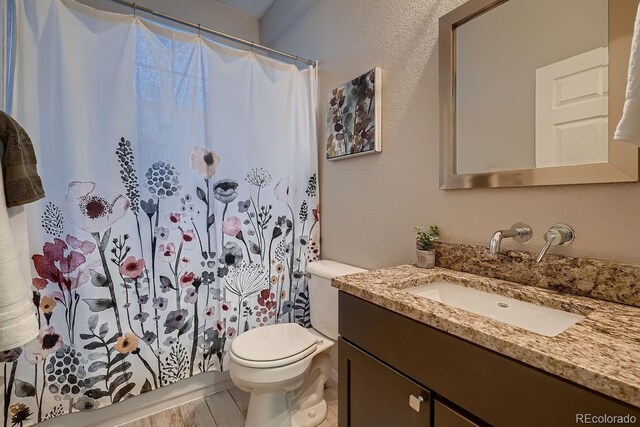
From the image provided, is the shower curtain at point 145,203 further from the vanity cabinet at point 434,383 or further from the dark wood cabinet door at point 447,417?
the dark wood cabinet door at point 447,417

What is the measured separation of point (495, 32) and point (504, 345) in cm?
109

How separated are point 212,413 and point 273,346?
1.85 ft

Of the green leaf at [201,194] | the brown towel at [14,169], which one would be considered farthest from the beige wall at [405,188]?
the brown towel at [14,169]

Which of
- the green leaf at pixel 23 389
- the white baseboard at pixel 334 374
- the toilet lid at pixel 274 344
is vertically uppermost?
the toilet lid at pixel 274 344

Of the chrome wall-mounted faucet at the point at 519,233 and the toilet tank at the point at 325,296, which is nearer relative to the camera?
the chrome wall-mounted faucet at the point at 519,233

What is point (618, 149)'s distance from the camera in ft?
2.52

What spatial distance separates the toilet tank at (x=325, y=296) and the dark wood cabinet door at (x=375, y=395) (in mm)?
488

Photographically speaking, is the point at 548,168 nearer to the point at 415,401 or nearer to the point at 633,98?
the point at 633,98

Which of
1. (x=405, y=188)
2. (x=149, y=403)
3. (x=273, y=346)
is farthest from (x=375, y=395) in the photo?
(x=149, y=403)

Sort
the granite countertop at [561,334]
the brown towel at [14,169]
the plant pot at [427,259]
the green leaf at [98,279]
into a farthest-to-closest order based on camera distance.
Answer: the green leaf at [98,279], the plant pot at [427,259], the brown towel at [14,169], the granite countertop at [561,334]

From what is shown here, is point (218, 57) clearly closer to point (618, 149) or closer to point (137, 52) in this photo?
point (137, 52)

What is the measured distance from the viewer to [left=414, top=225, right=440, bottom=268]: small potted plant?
115cm

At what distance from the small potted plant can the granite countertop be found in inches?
8.3

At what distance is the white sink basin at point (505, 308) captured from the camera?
0.77m
